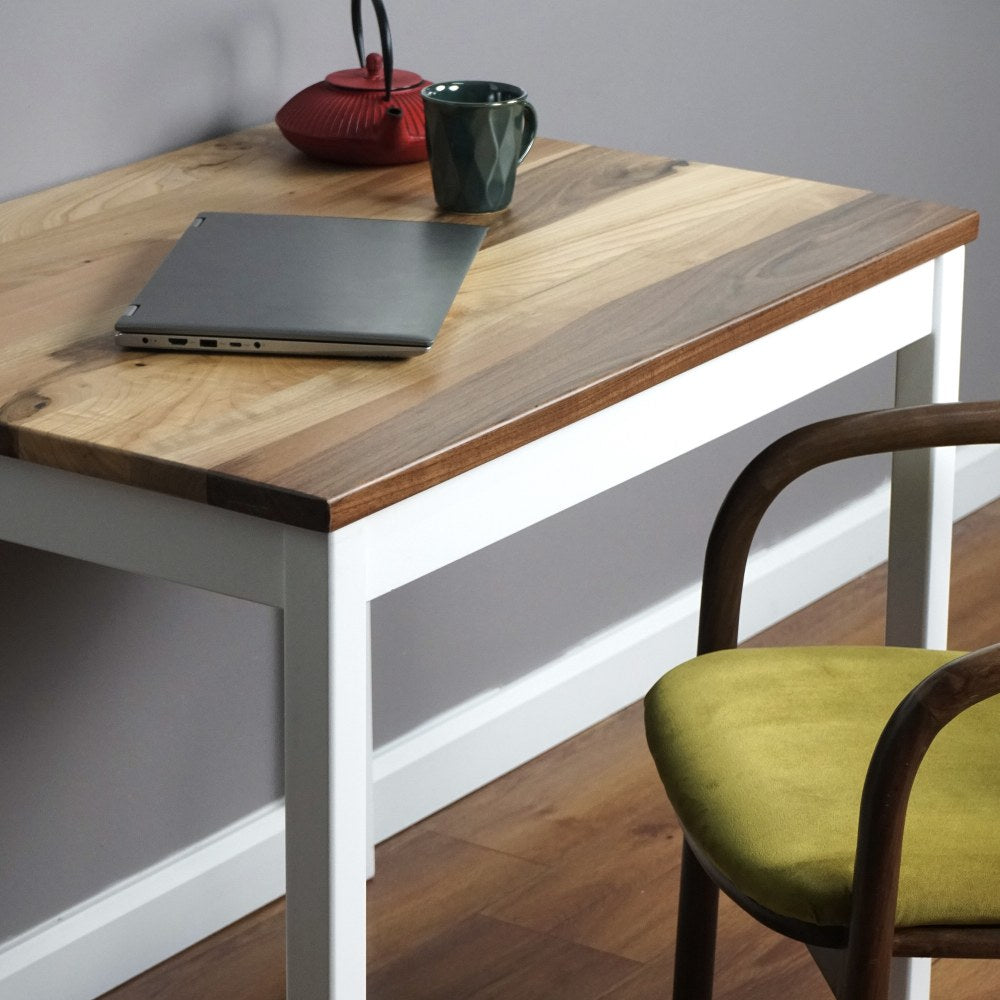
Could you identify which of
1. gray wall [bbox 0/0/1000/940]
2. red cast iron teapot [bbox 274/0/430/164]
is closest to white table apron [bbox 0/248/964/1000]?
red cast iron teapot [bbox 274/0/430/164]

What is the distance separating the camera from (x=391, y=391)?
4.04 ft

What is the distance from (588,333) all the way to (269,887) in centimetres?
101

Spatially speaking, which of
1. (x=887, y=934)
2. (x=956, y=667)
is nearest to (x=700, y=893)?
(x=887, y=934)

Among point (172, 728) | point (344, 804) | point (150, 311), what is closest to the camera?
point (344, 804)

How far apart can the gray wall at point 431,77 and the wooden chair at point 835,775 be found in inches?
24.8

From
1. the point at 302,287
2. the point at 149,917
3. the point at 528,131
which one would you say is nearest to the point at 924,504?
the point at 528,131

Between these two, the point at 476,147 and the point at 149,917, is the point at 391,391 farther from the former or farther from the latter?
the point at 149,917

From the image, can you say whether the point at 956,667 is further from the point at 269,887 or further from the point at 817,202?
the point at 269,887

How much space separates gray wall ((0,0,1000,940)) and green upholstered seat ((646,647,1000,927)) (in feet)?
2.13

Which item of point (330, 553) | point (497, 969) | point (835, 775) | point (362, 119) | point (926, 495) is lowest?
point (497, 969)

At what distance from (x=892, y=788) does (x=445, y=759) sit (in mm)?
1162

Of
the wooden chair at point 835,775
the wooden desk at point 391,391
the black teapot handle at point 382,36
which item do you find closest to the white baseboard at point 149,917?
the wooden chair at point 835,775

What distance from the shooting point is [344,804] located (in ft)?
3.75

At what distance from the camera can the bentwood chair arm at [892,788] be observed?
115cm
